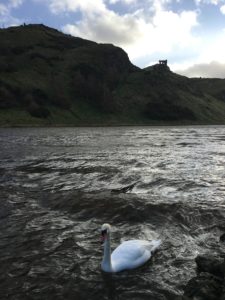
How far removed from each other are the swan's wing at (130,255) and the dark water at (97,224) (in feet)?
0.88

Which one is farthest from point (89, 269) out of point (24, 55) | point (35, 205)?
point (24, 55)

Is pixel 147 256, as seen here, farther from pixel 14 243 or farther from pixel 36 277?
pixel 14 243

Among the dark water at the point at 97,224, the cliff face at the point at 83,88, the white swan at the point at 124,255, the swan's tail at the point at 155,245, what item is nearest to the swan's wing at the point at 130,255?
the white swan at the point at 124,255

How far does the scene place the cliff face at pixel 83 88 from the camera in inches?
4712

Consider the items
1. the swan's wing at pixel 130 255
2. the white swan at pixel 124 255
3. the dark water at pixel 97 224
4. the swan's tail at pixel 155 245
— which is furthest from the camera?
the swan's tail at pixel 155 245

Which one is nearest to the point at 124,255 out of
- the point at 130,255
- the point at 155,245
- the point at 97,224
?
the point at 130,255

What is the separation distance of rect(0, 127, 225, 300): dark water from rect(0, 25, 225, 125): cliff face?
8215 centimetres

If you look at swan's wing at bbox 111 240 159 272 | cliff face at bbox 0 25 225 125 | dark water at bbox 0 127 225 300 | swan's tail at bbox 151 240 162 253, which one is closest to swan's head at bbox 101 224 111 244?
swan's wing at bbox 111 240 159 272

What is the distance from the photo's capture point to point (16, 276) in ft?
35.0

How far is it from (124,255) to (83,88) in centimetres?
13412

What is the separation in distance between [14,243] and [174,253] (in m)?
5.01

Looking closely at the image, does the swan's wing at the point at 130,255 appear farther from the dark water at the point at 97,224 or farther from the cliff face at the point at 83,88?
the cliff face at the point at 83,88

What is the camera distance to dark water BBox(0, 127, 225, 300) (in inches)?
408

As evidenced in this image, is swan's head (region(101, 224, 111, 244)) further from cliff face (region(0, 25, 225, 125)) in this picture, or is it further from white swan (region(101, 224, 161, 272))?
cliff face (region(0, 25, 225, 125))
